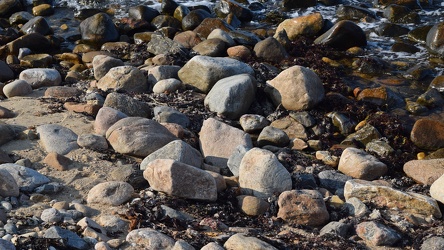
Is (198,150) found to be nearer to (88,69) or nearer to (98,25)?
(88,69)

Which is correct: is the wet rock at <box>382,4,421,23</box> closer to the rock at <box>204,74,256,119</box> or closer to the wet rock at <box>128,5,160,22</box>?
the wet rock at <box>128,5,160,22</box>

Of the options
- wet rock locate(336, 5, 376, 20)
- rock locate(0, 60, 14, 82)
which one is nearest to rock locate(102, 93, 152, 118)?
rock locate(0, 60, 14, 82)

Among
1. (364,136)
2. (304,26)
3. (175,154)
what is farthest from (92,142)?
(304,26)

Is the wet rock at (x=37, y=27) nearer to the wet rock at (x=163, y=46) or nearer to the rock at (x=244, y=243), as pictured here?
the wet rock at (x=163, y=46)

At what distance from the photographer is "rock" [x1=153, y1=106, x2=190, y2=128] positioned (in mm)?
7168

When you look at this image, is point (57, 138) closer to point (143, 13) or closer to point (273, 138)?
point (273, 138)

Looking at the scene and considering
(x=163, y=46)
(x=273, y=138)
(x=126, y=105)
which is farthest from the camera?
(x=163, y=46)

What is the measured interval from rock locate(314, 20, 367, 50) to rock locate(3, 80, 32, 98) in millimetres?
4947

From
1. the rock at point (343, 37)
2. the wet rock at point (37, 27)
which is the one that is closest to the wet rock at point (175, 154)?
the rock at point (343, 37)

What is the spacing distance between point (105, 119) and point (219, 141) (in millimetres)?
1233

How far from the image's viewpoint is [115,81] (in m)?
8.23

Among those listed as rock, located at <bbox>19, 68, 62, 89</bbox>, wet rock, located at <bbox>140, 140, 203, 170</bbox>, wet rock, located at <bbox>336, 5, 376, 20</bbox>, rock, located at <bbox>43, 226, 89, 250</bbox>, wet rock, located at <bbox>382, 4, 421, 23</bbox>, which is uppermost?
rock, located at <bbox>43, 226, 89, 250</bbox>

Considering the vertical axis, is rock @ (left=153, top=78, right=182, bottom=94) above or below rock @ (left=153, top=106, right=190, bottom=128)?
below

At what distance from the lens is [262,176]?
5.53 m
